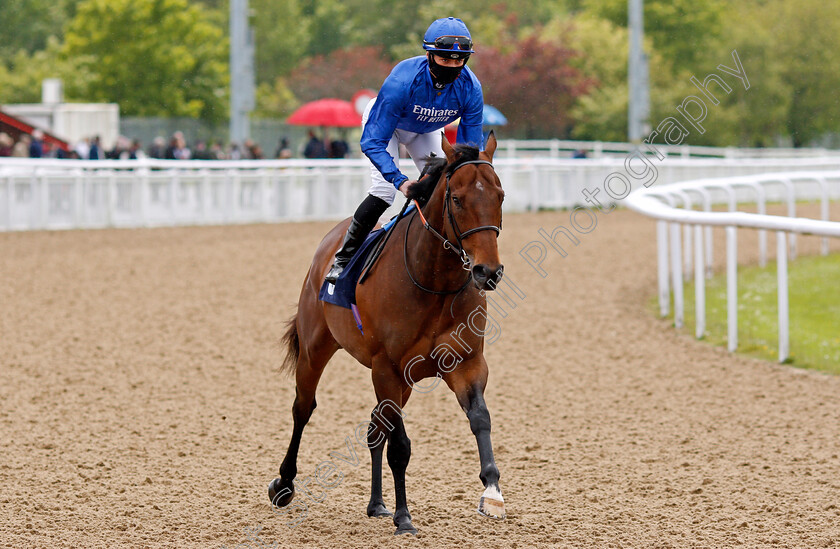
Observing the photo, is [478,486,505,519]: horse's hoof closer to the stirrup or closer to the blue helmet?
the stirrup

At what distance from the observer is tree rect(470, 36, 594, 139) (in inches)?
1356

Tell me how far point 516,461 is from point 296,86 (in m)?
47.1

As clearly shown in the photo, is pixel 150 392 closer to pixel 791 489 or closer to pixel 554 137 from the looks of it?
pixel 791 489

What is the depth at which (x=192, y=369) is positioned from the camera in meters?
8.20

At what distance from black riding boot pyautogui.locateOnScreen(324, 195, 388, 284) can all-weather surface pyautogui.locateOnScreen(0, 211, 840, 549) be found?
3.64 feet

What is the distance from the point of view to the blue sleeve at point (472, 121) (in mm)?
4762

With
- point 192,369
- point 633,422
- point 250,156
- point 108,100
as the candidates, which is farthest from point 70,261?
point 108,100

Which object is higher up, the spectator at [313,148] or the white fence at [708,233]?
the spectator at [313,148]

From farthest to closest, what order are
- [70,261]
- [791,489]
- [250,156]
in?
1. [250,156]
2. [70,261]
3. [791,489]

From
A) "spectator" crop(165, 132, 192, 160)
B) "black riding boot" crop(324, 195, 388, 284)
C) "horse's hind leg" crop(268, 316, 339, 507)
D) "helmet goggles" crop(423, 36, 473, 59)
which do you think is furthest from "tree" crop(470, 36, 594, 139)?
"helmet goggles" crop(423, 36, 473, 59)

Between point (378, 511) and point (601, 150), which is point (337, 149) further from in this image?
point (378, 511)

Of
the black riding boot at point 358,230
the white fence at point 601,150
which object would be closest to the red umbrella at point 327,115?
the white fence at point 601,150

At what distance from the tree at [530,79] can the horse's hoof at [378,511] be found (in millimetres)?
29895

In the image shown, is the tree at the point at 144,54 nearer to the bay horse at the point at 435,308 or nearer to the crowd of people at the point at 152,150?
the crowd of people at the point at 152,150
